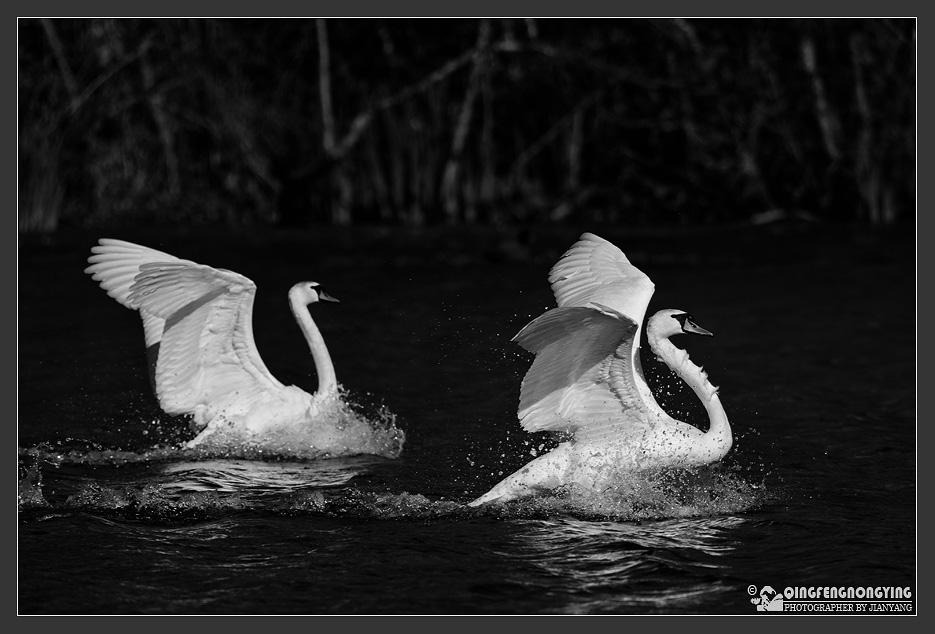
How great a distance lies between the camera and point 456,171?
66.7ft

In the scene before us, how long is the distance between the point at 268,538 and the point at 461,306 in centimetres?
729

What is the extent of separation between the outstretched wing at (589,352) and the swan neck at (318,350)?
1994 millimetres

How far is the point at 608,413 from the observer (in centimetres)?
738

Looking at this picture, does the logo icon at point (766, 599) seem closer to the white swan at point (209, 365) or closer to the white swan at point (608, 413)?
the white swan at point (608, 413)


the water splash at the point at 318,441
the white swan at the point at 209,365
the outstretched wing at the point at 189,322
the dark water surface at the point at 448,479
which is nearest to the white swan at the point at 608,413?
the dark water surface at the point at 448,479

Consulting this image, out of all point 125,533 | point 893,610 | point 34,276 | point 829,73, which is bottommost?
point 893,610

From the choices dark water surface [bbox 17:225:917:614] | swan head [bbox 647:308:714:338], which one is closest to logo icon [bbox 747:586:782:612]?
dark water surface [bbox 17:225:917:614]

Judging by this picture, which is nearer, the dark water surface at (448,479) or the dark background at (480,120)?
the dark water surface at (448,479)

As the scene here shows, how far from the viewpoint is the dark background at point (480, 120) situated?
19.5m

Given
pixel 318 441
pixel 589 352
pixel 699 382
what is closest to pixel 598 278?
pixel 699 382

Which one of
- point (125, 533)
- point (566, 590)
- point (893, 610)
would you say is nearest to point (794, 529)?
point (893, 610)

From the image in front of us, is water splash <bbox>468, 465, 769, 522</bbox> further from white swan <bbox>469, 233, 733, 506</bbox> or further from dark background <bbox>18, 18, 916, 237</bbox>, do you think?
dark background <bbox>18, 18, 916, 237</bbox>

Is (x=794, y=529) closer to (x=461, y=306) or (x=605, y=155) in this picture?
(x=461, y=306)

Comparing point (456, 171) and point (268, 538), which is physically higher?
point (456, 171)
